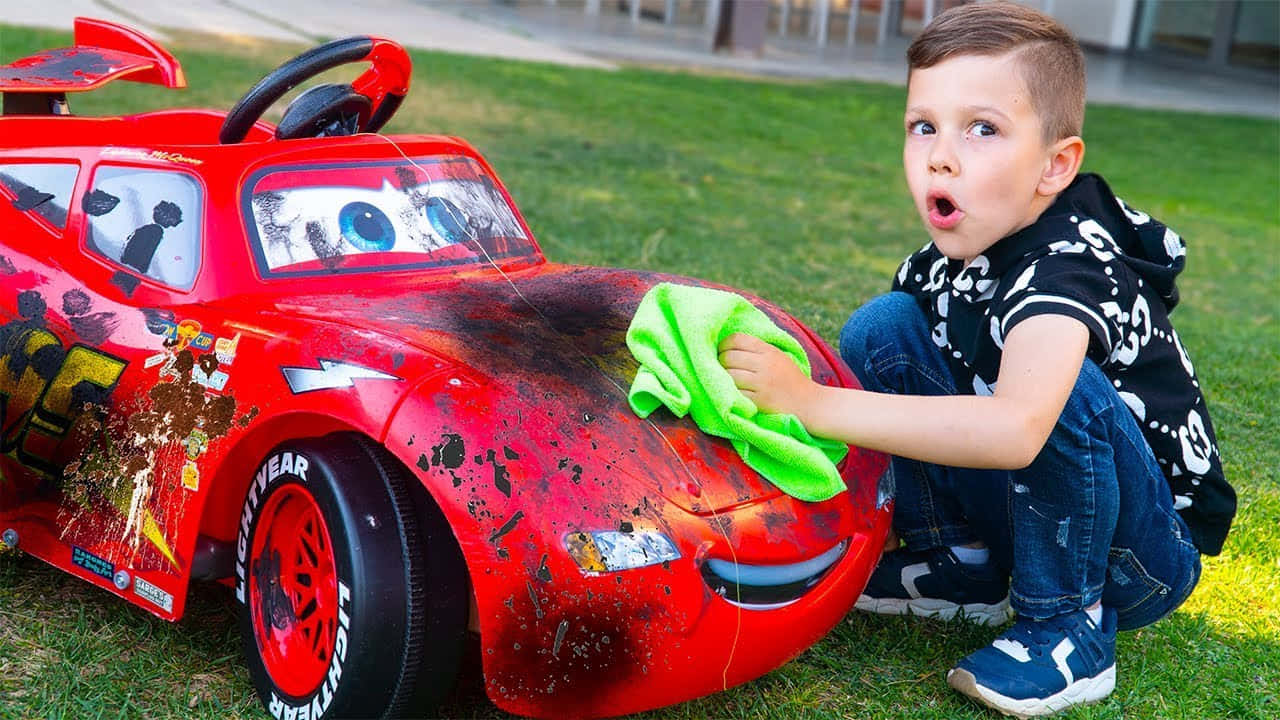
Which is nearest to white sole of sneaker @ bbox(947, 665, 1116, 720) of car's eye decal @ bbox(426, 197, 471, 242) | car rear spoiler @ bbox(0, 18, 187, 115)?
car's eye decal @ bbox(426, 197, 471, 242)

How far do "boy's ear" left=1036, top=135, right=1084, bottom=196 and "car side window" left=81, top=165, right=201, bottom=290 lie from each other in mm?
1597

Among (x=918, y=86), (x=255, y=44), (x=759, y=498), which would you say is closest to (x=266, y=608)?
(x=759, y=498)

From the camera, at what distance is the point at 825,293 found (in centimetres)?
603

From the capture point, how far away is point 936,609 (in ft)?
10.0

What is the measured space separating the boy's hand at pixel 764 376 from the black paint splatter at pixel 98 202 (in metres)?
1.33

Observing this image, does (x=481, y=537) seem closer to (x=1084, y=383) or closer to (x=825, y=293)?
(x=1084, y=383)

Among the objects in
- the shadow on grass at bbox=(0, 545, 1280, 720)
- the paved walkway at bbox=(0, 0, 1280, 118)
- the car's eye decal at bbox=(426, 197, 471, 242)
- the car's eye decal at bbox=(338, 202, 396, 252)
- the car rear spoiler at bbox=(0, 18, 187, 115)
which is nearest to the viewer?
the shadow on grass at bbox=(0, 545, 1280, 720)

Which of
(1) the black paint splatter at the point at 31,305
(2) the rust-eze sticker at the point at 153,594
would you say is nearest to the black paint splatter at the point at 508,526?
(2) the rust-eze sticker at the point at 153,594

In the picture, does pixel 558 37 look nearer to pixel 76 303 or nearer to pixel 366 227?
pixel 366 227

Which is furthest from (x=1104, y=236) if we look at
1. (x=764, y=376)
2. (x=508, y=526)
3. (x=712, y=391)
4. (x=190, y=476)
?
(x=190, y=476)

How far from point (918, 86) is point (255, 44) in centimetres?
1083

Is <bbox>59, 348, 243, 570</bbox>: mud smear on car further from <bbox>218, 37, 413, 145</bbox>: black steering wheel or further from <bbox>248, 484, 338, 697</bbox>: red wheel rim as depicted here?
<bbox>218, 37, 413, 145</bbox>: black steering wheel

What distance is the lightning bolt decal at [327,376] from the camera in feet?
7.44

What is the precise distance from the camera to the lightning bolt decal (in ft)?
7.44
